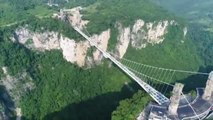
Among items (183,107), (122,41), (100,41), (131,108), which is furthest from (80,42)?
(183,107)

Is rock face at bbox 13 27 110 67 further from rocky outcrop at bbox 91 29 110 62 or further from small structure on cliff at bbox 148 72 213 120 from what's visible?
small structure on cliff at bbox 148 72 213 120

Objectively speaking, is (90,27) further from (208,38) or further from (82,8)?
(208,38)

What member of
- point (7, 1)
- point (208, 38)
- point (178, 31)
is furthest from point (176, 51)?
point (7, 1)

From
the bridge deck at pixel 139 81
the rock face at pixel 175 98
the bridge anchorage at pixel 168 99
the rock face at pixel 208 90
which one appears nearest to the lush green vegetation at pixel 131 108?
the bridge anchorage at pixel 168 99

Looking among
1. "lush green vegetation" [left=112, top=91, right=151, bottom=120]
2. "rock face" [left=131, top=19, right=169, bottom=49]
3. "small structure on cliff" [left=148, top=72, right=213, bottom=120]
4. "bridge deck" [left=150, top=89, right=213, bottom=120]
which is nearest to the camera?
"small structure on cliff" [left=148, top=72, right=213, bottom=120]

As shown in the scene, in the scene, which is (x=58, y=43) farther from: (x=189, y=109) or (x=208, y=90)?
(x=208, y=90)

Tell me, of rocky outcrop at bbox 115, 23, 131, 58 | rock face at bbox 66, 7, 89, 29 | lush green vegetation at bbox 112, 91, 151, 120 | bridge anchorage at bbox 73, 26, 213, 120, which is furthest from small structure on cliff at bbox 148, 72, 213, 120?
rock face at bbox 66, 7, 89, 29
